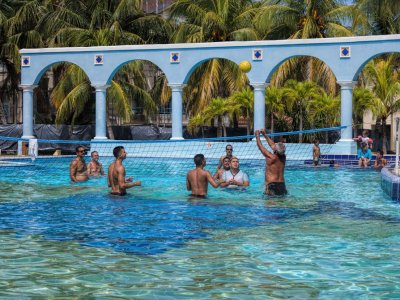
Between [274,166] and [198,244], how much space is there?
5758mm

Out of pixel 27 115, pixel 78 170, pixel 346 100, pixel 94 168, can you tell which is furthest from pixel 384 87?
pixel 78 170

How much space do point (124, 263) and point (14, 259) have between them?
1.33m

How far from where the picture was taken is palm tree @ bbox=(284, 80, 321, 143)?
33.5 meters

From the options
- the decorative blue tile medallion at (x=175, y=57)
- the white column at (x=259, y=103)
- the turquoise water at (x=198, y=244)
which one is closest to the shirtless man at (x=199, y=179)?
the turquoise water at (x=198, y=244)

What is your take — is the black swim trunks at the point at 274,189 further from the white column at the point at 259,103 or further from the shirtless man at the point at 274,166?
the white column at the point at 259,103

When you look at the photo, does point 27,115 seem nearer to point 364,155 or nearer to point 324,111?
point 324,111

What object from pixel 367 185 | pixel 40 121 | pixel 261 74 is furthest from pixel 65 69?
pixel 367 185

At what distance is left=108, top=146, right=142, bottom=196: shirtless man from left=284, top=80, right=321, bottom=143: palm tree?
18317mm

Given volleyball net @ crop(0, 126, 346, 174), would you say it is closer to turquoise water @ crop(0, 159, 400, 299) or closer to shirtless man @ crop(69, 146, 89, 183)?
shirtless man @ crop(69, 146, 89, 183)

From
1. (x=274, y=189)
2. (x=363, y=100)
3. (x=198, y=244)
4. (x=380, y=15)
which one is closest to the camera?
(x=198, y=244)

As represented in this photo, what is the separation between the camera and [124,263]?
29.3ft

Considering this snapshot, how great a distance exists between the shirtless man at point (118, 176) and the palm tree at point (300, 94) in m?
18.3

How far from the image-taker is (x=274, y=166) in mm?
15742

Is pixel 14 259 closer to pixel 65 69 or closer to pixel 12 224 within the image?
pixel 12 224
